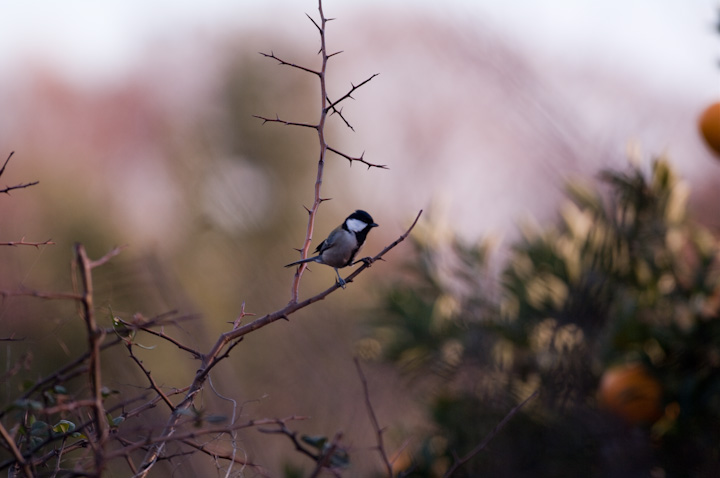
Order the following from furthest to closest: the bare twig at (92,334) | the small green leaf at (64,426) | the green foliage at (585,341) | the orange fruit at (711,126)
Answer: the green foliage at (585,341)
the orange fruit at (711,126)
the small green leaf at (64,426)
the bare twig at (92,334)

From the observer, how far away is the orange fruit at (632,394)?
8.34 ft

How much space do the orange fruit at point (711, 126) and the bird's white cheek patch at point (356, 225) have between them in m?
1.17

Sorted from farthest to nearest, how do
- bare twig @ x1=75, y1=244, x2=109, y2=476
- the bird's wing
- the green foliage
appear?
the bird's wing → the green foliage → bare twig @ x1=75, y1=244, x2=109, y2=476

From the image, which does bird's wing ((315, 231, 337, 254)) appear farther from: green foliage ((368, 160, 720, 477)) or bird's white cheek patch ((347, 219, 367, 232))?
green foliage ((368, 160, 720, 477))

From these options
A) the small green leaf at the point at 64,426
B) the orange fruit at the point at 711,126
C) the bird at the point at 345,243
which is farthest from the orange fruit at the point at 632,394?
the small green leaf at the point at 64,426

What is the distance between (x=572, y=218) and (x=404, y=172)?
3.19 meters

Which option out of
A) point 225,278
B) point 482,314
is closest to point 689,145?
point 482,314

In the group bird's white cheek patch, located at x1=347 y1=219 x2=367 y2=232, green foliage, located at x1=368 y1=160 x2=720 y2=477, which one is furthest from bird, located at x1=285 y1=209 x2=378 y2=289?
green foliage, located at x1=368 y1=160 x2=720 y2=477

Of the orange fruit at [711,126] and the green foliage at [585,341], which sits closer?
the orange fruit at [711,126]

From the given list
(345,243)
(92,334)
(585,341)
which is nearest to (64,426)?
(92,334)

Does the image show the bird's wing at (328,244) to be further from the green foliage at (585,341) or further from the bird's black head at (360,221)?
the green foliage at (585,341)

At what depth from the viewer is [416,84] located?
822 centimetres

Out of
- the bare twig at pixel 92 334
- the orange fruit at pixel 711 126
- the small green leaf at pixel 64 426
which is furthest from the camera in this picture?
the orange fruit at pixel 711 126

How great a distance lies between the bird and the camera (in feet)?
8.32
